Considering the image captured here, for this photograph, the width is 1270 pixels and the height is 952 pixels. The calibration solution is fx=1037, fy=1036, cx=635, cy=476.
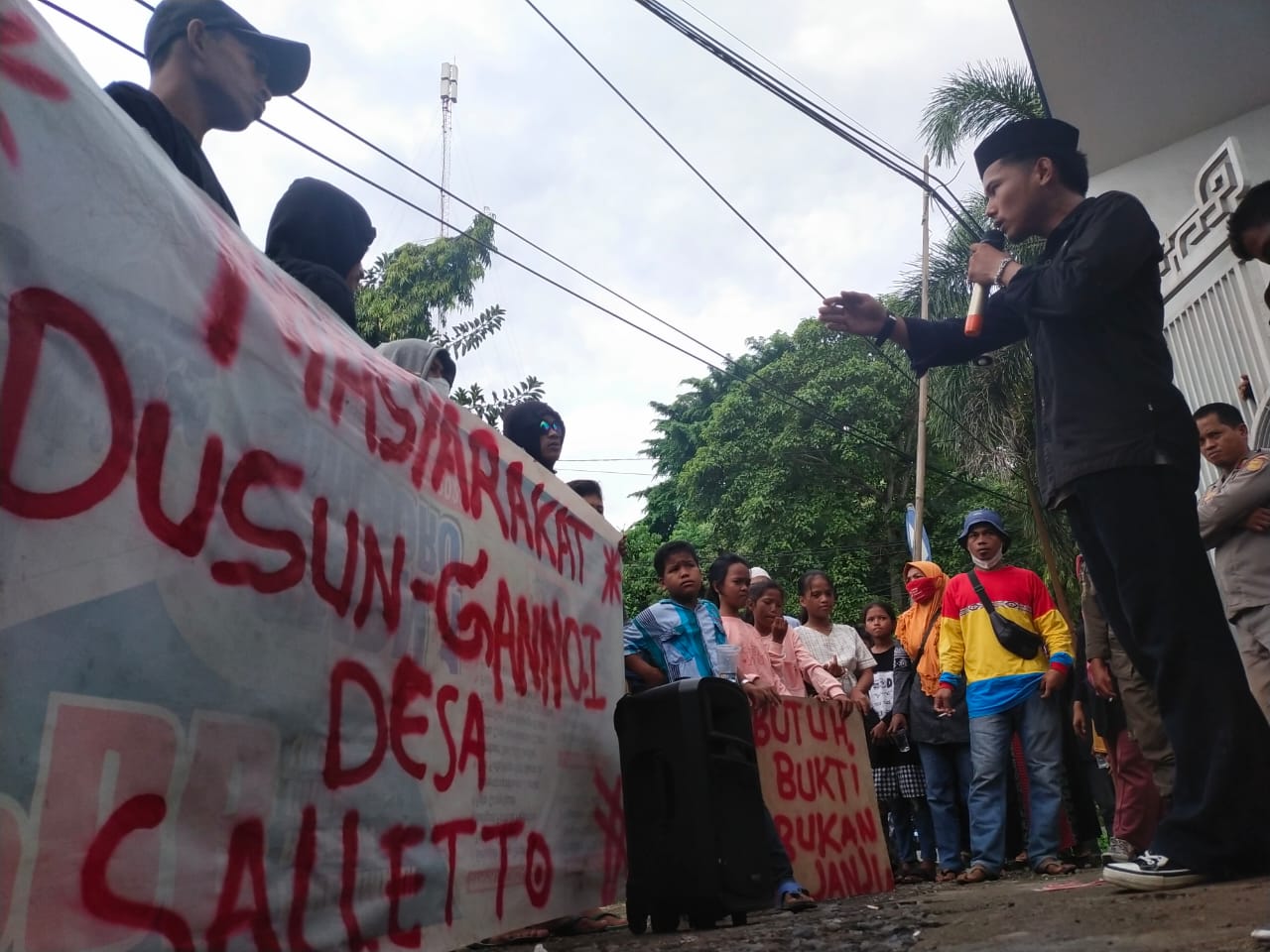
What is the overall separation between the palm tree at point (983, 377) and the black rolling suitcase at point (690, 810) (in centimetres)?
1249

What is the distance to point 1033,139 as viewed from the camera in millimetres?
3002

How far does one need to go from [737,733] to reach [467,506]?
1246 mm

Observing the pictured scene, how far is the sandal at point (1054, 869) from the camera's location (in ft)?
15.6

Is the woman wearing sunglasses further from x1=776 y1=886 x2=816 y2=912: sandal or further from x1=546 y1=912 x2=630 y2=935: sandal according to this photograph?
x1=776 y1=886 x2=816 y2=912: sandal

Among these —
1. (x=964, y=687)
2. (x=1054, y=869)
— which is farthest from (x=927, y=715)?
(x=1054, y=869)

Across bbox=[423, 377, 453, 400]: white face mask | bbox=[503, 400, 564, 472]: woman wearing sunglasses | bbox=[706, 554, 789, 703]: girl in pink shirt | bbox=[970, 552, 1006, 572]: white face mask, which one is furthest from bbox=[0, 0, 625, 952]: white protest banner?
bbox=[970, 552, 1006, 572]: white face mask

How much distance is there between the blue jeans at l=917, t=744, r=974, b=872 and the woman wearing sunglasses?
285cm

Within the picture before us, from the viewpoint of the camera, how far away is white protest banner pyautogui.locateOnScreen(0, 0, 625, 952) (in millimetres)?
1479

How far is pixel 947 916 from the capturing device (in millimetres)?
2795

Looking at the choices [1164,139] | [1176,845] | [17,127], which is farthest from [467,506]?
[1164,139]

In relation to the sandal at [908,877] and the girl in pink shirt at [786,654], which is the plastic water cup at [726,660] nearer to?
the girl in pink shirt at [786,654]

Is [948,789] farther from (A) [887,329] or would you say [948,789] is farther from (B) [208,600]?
(B) [208,600]

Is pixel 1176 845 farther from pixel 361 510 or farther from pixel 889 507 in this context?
pixel 889 507

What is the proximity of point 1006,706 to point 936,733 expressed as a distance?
0.55 metres
